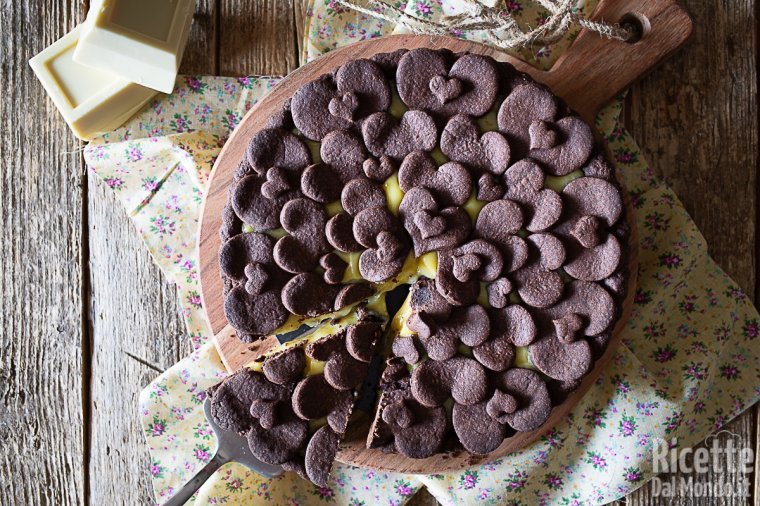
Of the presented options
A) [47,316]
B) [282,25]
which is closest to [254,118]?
[282,25]

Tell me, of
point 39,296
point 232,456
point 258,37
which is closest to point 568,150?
point 258,37

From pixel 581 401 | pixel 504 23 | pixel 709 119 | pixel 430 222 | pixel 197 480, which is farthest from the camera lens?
pixel 709 119

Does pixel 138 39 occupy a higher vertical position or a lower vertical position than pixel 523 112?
lower

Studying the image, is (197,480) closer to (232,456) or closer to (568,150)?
(232,456)

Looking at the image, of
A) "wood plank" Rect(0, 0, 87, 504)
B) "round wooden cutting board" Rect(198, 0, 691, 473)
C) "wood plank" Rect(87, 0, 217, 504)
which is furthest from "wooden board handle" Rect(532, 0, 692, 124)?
"wood plank" Rect(0, 0, 87, 504)

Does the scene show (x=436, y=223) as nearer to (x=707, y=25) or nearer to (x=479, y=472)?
(x=479, y=472)

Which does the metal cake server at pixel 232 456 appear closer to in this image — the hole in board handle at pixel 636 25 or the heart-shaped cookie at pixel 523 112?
the heart-shaped cookie at pixel 523 112

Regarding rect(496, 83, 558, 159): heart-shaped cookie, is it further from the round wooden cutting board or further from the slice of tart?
the slice of tart

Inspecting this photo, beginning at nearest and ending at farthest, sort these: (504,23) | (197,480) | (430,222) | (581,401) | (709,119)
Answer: (430,222) → (504,23) → (197,480) → (581,401) → (709,119)
